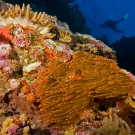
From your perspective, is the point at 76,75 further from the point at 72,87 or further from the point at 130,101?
the point at 130,101

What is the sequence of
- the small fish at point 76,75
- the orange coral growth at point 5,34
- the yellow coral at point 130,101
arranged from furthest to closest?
the orange coral growth at point 5,34, the yellow coral at point 130,101, the small fish at point 76,75

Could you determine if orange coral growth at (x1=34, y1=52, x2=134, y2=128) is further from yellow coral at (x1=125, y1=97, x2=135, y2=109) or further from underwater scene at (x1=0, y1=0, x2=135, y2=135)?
yellow coral at (x1=125, y1=97, x2=135, y2=109)

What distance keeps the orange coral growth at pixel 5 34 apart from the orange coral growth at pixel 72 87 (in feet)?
3.63

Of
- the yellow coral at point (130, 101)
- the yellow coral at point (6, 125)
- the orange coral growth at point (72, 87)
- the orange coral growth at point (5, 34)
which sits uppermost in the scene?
the orange coral growth at point (5, 34)

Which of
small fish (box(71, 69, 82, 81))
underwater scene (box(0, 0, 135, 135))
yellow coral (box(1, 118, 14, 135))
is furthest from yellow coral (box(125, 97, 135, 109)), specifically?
yellow coral (box(1, 118, 14, 135))

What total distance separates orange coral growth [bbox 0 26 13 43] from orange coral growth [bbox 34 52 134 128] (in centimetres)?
110

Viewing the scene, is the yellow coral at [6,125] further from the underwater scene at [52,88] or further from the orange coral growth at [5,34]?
the orange coral growth at [5,34]

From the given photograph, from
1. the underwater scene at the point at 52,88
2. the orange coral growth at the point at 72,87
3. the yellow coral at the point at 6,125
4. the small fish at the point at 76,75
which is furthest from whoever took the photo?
the small fish at the point at 76,75

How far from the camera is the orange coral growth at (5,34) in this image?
462cm

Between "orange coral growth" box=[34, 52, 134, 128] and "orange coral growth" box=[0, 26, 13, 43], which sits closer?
"orange coral growth" box=[34, 52, 134, 128]

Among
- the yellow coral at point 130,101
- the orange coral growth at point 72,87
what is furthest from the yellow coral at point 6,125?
the yellow coral at point 130,101

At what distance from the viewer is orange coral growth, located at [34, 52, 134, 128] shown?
13.0 feet

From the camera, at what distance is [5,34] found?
4781 mm

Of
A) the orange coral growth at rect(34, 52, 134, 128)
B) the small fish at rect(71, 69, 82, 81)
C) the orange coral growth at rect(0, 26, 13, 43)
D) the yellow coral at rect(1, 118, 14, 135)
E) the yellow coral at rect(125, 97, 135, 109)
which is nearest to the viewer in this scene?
the yellow coral at rect(1, 118, 14, 135)
